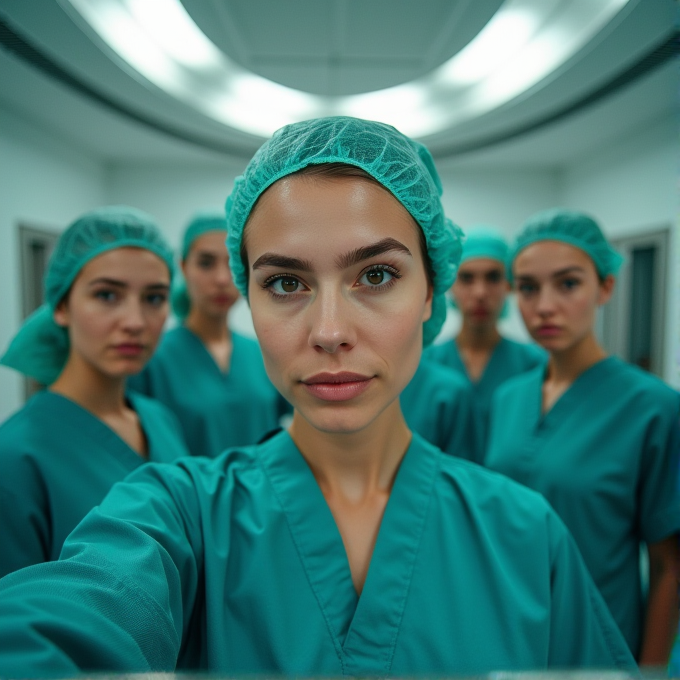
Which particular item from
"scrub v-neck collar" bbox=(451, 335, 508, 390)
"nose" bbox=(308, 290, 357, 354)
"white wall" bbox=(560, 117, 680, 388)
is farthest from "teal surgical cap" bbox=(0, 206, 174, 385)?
"white wall" bbox=(560, 117, 680, 388)

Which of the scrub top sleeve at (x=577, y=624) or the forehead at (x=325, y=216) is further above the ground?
the forehead at (x=325, y=216)

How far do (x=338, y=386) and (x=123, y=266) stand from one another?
2.63 ft

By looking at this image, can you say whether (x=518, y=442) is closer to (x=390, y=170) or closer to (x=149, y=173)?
(x=390, y=170)

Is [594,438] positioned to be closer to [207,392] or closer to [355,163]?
[355,163]

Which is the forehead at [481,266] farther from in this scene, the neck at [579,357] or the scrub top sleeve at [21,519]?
the scrub top sleeve at [21,519]

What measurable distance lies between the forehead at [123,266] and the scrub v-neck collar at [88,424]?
309 millimetres

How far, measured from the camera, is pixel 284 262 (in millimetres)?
613

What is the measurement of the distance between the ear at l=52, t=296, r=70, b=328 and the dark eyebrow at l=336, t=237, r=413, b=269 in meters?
0.92

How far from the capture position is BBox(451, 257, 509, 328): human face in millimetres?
1958

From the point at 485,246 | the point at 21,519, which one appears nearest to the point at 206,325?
the point at 21,519

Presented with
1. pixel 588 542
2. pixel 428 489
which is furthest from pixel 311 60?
pixel 588 542

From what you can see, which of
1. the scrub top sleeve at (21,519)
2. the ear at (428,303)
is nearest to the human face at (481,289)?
the ear at (428,303)

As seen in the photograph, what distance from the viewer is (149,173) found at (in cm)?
355

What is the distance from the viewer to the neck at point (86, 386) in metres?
1.13
